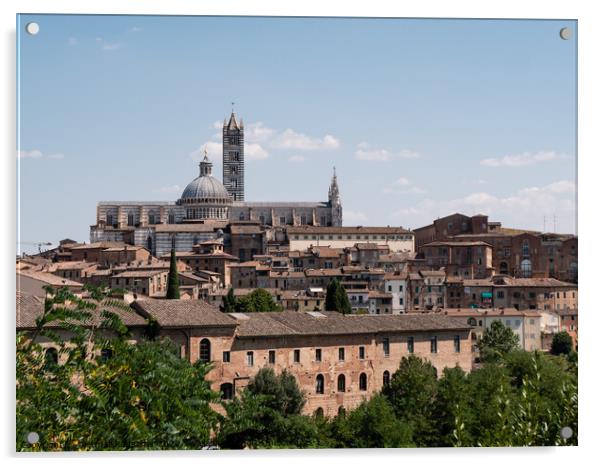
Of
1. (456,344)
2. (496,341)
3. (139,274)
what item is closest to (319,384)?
(456,344)

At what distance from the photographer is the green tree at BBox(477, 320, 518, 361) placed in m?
17.3

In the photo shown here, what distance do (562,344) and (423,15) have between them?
7.61 meters

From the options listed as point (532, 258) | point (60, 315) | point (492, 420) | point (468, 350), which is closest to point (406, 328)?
point (468, 350)

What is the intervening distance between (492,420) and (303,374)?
4640 millimetres

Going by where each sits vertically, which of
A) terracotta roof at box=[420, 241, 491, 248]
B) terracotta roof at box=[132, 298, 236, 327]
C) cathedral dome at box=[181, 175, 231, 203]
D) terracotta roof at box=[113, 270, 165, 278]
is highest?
cathedral dome at box=[181, 175, 231, 203]

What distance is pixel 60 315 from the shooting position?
688 centimetres

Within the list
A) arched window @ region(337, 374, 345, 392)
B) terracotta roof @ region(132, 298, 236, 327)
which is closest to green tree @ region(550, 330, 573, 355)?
arched window @ region(337, 374, 345, 392)

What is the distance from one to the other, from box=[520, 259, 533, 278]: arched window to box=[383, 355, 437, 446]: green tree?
56.2ft

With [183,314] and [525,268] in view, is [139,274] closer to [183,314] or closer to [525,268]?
[525,268]

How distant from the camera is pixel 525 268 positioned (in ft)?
107

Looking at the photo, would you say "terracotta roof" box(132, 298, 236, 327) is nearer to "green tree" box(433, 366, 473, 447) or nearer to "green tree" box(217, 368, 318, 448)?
"green tree" box(217, 368, 318, 448)

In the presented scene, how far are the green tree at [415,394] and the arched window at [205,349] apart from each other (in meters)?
2.26

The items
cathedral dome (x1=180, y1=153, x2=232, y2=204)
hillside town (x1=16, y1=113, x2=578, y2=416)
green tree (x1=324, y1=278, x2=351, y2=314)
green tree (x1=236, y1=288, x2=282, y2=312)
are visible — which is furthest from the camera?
cathedral dome (x1=180, y1=153, x2=232, y2=204)

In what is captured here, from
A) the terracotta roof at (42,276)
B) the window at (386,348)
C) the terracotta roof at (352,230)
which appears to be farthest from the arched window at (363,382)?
the terracotta roof at (352,230)
